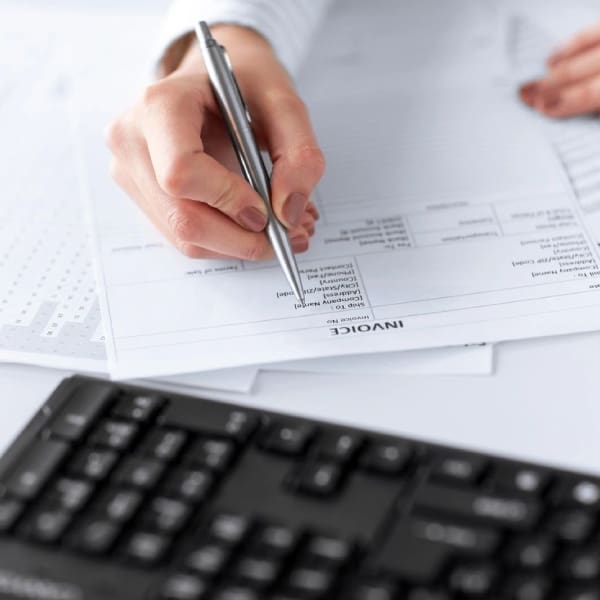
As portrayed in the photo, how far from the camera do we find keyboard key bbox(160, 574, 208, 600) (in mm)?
350

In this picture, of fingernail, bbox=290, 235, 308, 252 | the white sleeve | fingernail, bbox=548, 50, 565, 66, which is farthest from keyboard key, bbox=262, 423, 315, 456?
fingernail, bbox=548, 50, 565, 66

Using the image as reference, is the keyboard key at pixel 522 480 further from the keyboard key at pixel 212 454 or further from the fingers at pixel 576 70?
the fingers at pixel 576 70

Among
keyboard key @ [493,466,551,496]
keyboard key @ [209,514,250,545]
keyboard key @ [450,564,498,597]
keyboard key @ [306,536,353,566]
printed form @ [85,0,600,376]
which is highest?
keyboard key @ [209,514,250,545]

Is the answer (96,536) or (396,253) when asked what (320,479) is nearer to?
(96,536)

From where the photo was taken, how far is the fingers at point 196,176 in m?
0.56

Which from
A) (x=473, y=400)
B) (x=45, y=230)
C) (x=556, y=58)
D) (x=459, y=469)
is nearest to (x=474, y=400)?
(x=473, y=400)

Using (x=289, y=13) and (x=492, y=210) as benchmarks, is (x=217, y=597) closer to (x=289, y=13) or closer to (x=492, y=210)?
(x=492, y=210)

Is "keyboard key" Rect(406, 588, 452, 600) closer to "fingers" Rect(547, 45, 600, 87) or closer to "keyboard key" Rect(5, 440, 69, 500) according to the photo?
"keyboard key" Rect(5, 440, 69, 500)

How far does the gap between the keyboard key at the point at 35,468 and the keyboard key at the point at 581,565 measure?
217mm

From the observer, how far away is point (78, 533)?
0.38 metres

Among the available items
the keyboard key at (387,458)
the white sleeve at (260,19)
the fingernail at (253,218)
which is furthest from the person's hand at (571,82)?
the keyboard key at (387,458)

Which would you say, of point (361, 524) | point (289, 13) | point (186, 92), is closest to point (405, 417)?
point (361, 524)

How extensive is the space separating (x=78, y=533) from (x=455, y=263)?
12.0 inches

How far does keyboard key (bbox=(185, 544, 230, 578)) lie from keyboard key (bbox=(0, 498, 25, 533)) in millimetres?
79
